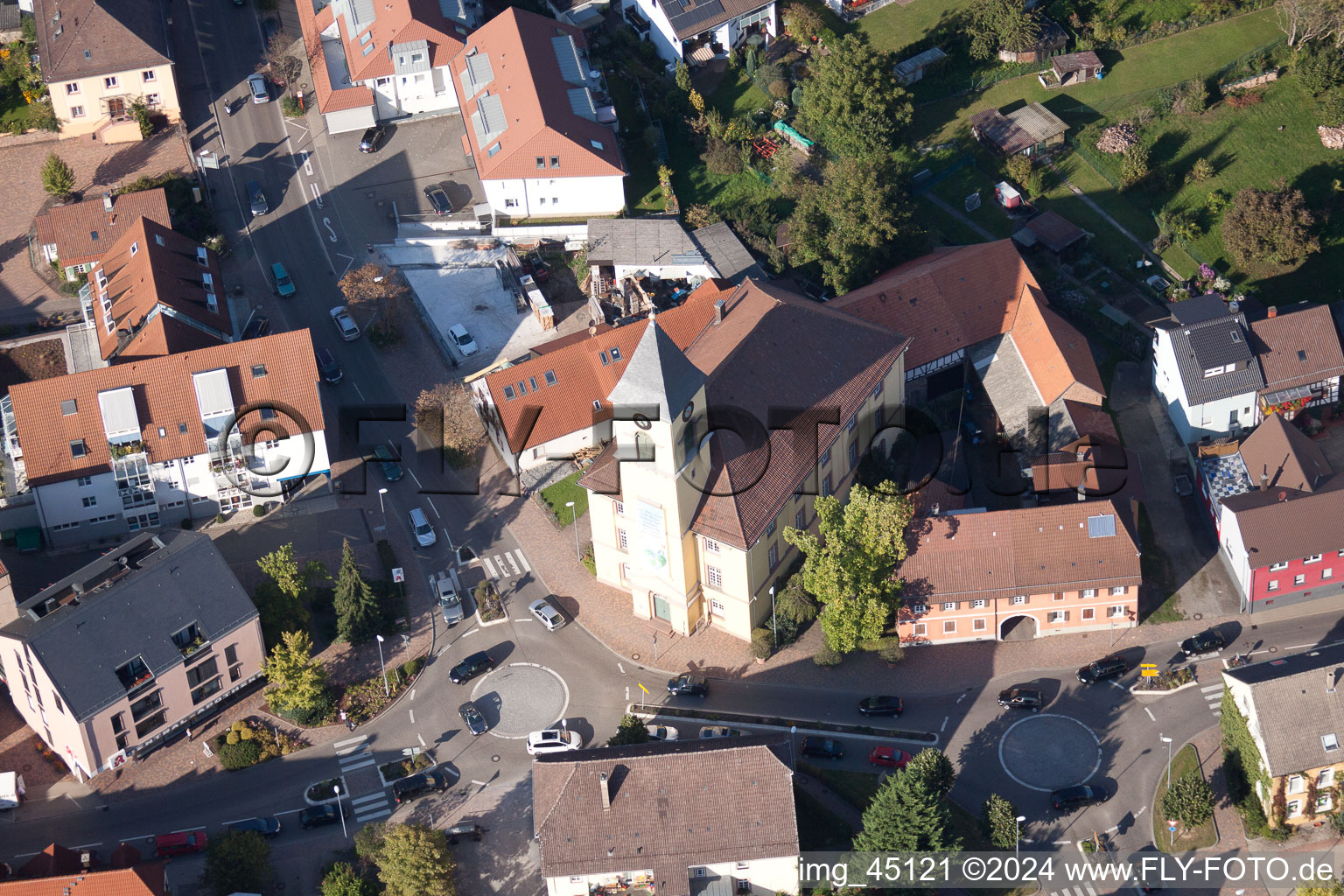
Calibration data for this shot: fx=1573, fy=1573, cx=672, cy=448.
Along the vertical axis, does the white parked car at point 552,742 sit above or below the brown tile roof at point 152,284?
below

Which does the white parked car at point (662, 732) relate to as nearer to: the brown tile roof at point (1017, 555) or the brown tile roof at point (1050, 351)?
the brown tile roof at point (1017, 555)

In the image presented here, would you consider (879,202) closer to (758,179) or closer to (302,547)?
(758,179)

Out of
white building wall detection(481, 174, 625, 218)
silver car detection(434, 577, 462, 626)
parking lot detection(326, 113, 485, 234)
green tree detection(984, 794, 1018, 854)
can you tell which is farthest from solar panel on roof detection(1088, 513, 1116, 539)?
parking lot detection(326, 113, 485, 234)

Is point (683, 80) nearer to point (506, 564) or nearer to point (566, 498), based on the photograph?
point (566, 498)

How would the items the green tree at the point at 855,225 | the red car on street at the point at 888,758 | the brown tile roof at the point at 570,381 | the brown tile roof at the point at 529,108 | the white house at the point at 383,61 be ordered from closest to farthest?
the red car on street at the point at 888,758, the brown tile roof at the point at 570,381, the green tree at the point at 855,225, the brown tile roof at the point at 529,108, the white house at the point at 383,61

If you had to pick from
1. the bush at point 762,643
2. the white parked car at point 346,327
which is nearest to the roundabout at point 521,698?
the bush at point 762,643

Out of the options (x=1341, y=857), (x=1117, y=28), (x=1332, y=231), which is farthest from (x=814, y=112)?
(x=1341, y=857)
